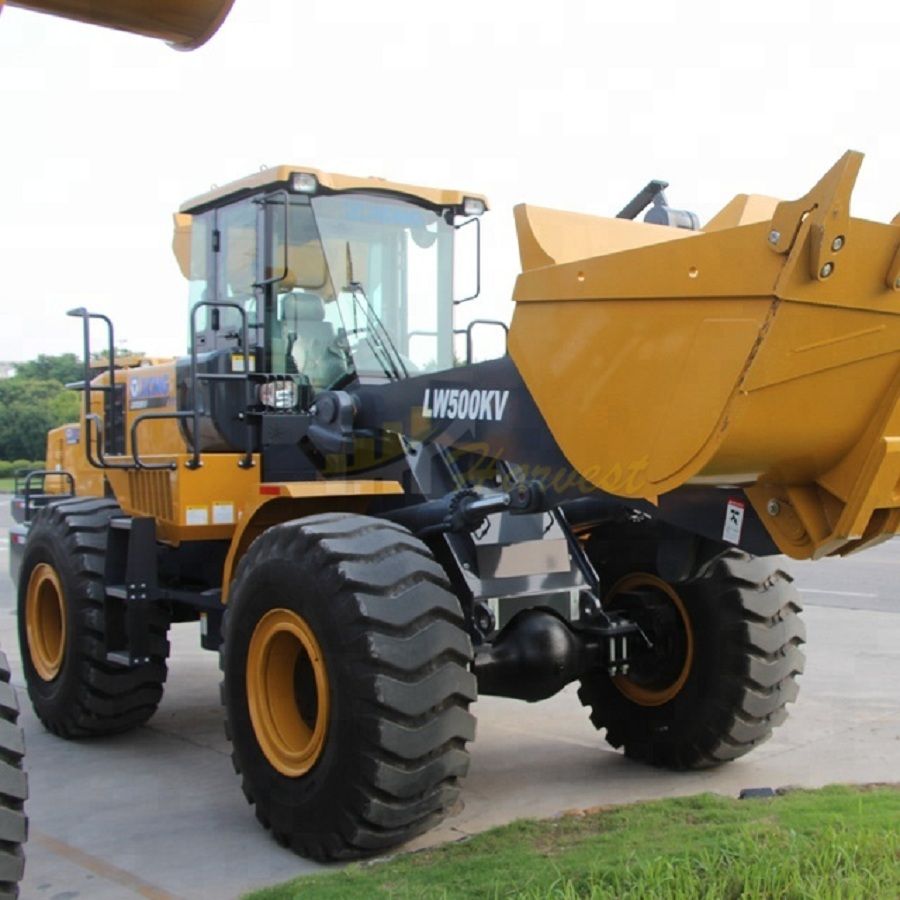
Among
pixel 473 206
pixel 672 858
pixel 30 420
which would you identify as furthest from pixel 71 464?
pixel 30 420

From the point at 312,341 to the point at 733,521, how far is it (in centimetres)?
300

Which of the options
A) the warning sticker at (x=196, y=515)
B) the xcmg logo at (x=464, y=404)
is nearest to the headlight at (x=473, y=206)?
the xcmg logo at (x=464, y=404)

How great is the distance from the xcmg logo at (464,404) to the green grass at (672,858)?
5.90 feet

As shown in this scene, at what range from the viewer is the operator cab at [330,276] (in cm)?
679

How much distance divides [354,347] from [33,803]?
294cm

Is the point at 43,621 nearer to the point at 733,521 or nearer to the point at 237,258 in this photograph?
the point at 237,258

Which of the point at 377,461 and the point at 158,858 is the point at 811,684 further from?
the point at 158,858

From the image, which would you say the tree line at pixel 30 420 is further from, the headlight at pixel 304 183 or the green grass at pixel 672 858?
the green grass at pixel 672 858

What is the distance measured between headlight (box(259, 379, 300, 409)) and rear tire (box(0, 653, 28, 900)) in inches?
127

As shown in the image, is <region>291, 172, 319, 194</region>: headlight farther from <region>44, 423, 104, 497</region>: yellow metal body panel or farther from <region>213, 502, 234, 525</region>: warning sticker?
<region>44, 423, 104, 497</region>: yellow metal body panel

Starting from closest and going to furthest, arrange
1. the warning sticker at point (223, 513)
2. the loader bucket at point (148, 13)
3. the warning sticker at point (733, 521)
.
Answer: the loader bucket at point (148, 13), the warning sticker at point (733, 521), the warning sticker at point (223, 513)

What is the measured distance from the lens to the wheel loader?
418 cm

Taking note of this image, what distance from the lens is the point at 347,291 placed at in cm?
688

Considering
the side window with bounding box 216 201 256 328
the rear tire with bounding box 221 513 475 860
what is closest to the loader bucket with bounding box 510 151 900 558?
the rear tire with bounding box 221 513 475 860
